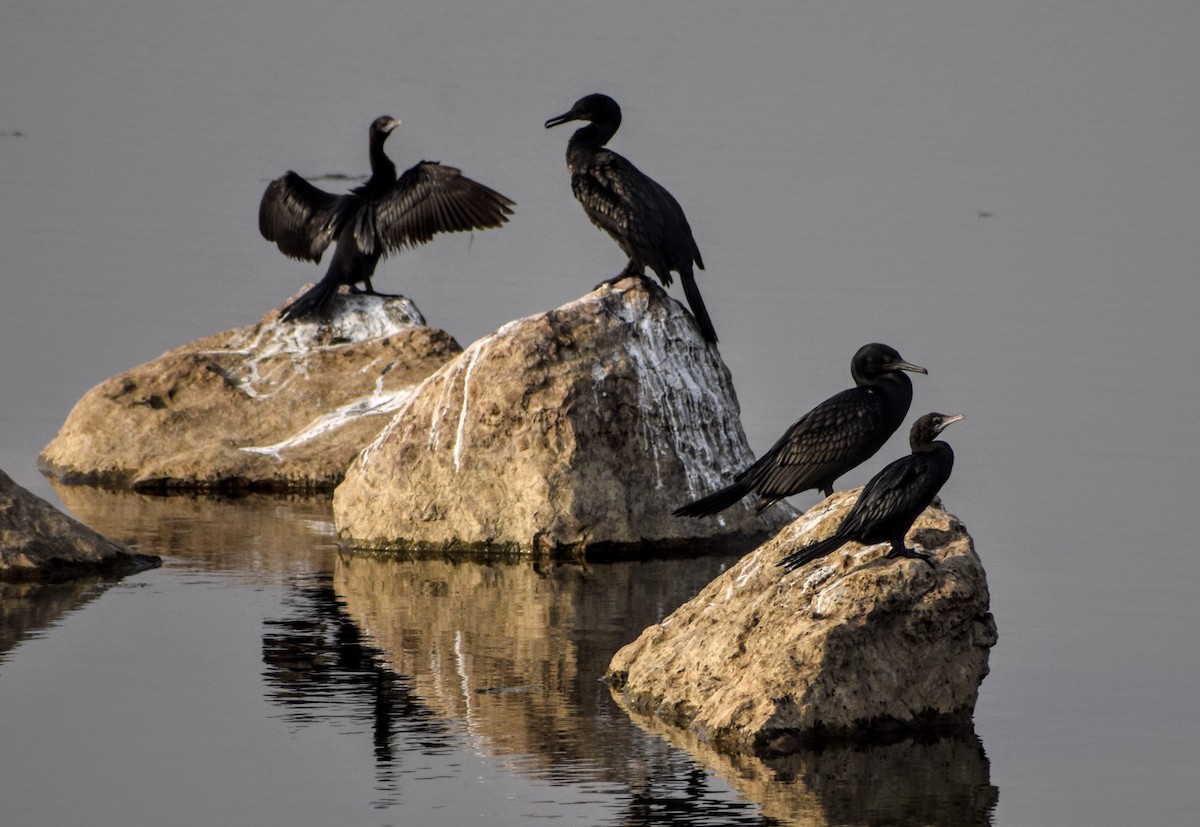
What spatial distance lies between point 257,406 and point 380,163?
243 centimetres

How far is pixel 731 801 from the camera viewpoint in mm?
7824

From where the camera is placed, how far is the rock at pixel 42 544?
11797 millimetres

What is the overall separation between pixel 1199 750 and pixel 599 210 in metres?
5.83

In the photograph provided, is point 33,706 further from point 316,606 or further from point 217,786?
point 316,606

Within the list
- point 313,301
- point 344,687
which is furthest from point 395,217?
point 344,687

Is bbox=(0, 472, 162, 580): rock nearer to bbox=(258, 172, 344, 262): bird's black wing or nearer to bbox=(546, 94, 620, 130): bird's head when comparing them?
bbox=(546, 94, 620, 130): bird's head

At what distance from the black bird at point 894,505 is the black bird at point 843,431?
4.53 feet

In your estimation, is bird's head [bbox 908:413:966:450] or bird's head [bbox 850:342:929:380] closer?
bird's head [bbox 908:413:966:450]

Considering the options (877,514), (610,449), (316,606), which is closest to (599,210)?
(610,449)

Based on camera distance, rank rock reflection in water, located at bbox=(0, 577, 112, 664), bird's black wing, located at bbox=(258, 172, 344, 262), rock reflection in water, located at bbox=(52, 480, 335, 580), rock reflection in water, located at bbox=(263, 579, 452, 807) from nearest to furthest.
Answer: rock reflection in water, located at bbox=(263, 579, 452, 807) → rock reflection in water, located at bbox=(0, 577, 112, 664) → rock reflection in water, located at bbox=(52, 480, 335, 580) → bird's black wing, located at bbox=(258, 172, 344, 262)

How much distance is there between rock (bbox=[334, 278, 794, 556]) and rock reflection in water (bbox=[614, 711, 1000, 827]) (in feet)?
14.0

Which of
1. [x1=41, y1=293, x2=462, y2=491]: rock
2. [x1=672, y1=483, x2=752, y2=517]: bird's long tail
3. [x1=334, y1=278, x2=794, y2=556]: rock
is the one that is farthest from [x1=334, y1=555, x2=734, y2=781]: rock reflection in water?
[x1=41, y1=293, x2=462, y2=491]: rock

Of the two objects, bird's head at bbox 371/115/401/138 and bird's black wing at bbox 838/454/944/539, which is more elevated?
bird's head at bbox 371/115/401/138

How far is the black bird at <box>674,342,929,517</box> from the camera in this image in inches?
413
